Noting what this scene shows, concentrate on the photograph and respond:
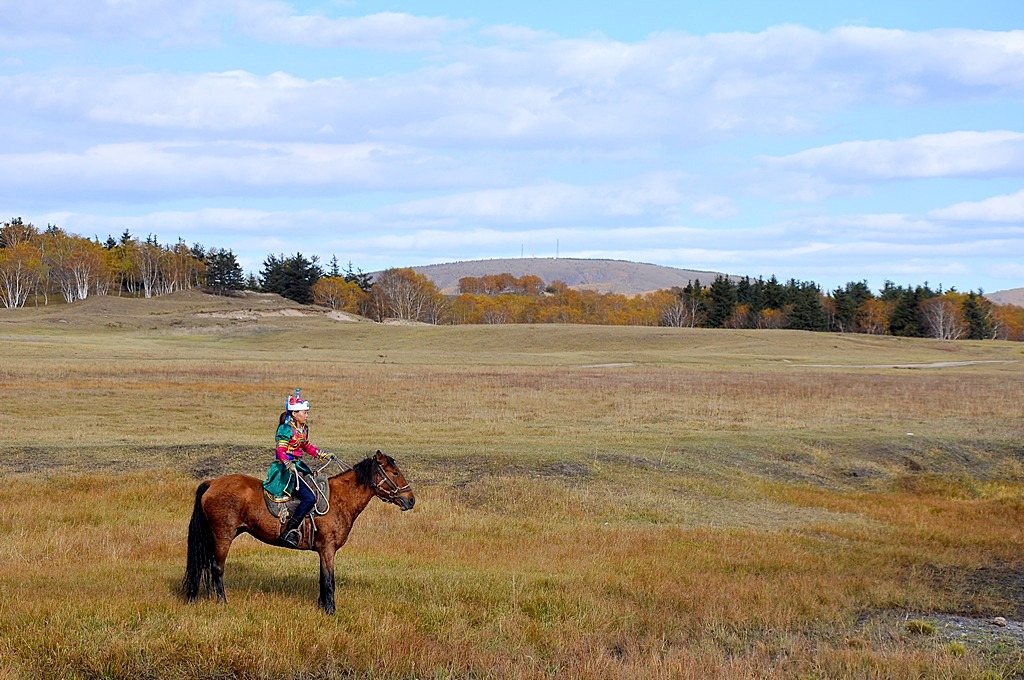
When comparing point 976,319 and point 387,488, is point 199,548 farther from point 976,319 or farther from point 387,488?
point 976,319

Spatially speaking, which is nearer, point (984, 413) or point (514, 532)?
point (514, 532)

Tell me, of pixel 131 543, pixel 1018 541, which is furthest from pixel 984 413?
pixel 131 543

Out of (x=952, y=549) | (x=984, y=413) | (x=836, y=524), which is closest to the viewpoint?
(x=952, y=549)

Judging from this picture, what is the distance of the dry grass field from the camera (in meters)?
9.48

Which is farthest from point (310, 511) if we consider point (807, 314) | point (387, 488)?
point (807, 314)

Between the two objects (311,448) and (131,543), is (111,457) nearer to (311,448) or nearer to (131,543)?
(131,543)

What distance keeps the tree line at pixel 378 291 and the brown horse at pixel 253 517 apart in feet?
450

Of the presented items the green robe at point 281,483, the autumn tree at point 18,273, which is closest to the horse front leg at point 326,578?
the green robe at point 281,483

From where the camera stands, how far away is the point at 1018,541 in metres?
16.3

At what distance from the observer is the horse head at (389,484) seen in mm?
10539

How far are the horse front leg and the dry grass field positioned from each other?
23cm

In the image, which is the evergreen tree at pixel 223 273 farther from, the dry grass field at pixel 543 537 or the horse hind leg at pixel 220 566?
the horse hind leg at pixel 220 566

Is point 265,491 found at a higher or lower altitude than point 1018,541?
higher

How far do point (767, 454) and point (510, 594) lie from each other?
15.0m
